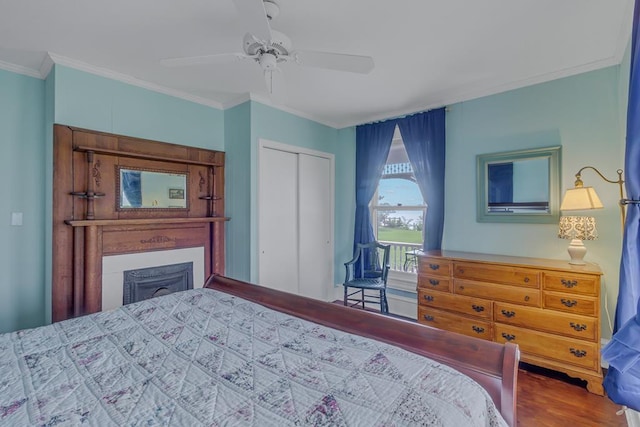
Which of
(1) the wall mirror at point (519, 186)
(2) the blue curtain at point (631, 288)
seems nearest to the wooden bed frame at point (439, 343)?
(2) the blue curtain at point (631, 288)

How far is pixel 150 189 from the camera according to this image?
3.01 metres

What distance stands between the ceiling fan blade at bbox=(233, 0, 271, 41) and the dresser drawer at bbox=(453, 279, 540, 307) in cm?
246

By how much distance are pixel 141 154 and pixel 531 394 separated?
12.4 feet

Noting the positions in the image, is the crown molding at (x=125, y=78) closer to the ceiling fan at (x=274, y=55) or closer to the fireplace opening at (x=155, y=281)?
the ceiling fan at (x=274, y=55)

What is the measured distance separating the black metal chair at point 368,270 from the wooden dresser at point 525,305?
71 centimetres

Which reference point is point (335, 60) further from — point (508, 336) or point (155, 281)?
point (155, 281)

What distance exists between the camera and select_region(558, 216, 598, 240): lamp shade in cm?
232

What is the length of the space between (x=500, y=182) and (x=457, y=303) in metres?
1.27

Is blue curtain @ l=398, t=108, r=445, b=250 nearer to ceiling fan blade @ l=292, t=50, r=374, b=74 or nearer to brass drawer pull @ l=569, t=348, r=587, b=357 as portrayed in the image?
brass drawer pull @ l=569, t=348, r=587, b=357

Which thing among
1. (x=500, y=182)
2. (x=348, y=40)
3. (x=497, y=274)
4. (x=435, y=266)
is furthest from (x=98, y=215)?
(x=500, y=182)

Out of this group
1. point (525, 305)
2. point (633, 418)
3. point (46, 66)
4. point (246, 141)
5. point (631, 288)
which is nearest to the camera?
point (631, 288)

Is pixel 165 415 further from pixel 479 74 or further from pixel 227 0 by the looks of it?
pixel 479 74

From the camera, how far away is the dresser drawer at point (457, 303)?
2.58m

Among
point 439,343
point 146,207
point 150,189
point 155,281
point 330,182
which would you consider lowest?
point 155,281
